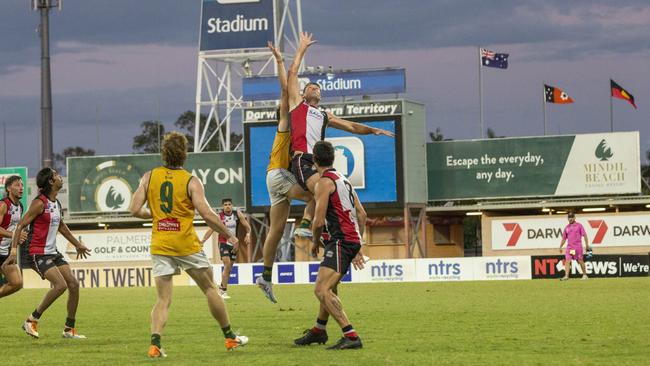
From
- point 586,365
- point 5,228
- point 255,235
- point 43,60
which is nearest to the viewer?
point 586,365

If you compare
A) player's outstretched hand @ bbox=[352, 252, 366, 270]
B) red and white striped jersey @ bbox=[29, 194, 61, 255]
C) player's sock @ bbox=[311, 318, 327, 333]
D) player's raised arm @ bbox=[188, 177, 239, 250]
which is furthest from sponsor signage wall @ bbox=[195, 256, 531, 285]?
player's raised arm @ bbox=[188, 177, 239, 250]

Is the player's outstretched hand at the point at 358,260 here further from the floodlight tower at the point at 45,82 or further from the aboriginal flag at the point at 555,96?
the aboriginal flag at the point at 555,96

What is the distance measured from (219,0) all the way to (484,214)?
2019cm

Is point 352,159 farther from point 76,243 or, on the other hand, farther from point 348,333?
point 348,333

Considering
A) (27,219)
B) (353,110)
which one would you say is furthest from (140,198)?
(353,110)

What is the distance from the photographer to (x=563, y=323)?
1783cm

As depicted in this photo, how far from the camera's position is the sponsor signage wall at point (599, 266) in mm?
45531

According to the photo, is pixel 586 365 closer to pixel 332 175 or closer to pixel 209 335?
pixel 332 175

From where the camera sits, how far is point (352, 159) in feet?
204

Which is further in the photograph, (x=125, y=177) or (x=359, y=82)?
(x=125, y=177)

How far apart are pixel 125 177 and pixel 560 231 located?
1029 inches

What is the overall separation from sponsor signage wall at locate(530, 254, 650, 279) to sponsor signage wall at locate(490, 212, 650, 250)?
1352 cm

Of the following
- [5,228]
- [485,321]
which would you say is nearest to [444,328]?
[485,321]

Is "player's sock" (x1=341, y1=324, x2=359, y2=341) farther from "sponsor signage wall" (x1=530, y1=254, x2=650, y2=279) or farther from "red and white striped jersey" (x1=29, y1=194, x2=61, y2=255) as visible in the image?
"sponsor signage wall" (x1=530, y1=254, x2=650, y2=279)
